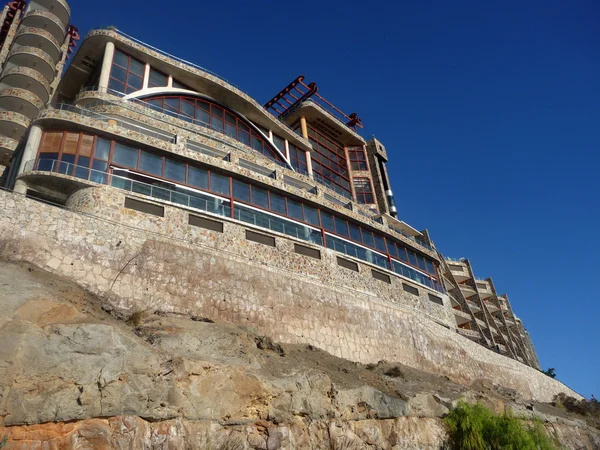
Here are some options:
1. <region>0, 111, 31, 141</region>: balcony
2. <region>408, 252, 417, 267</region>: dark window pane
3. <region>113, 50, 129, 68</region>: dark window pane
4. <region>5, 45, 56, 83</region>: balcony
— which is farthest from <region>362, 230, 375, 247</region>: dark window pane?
<region>5, 45, 56, 83</region>: balcony

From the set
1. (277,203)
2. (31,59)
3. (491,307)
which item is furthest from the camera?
(491,307)

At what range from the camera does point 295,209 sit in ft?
85.2

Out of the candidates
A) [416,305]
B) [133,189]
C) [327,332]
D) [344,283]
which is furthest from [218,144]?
[416,305]

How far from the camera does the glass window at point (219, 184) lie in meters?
22.6

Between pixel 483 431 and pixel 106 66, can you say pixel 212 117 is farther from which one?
pixel 483 431

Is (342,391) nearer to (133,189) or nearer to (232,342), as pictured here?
(232,342)

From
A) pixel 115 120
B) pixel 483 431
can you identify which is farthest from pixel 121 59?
pixel 483 431

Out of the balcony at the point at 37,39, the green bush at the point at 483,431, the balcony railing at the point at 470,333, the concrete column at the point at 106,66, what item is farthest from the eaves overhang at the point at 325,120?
the green bush at the point at 483,431

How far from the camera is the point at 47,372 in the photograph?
8.85 m

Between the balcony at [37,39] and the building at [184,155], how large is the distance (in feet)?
0.30

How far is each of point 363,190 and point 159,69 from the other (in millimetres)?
22767

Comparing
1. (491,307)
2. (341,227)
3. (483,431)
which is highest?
(491,307)

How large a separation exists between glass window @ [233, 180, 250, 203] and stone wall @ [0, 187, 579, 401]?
2.13m

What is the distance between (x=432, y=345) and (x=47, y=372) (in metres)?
21.7
